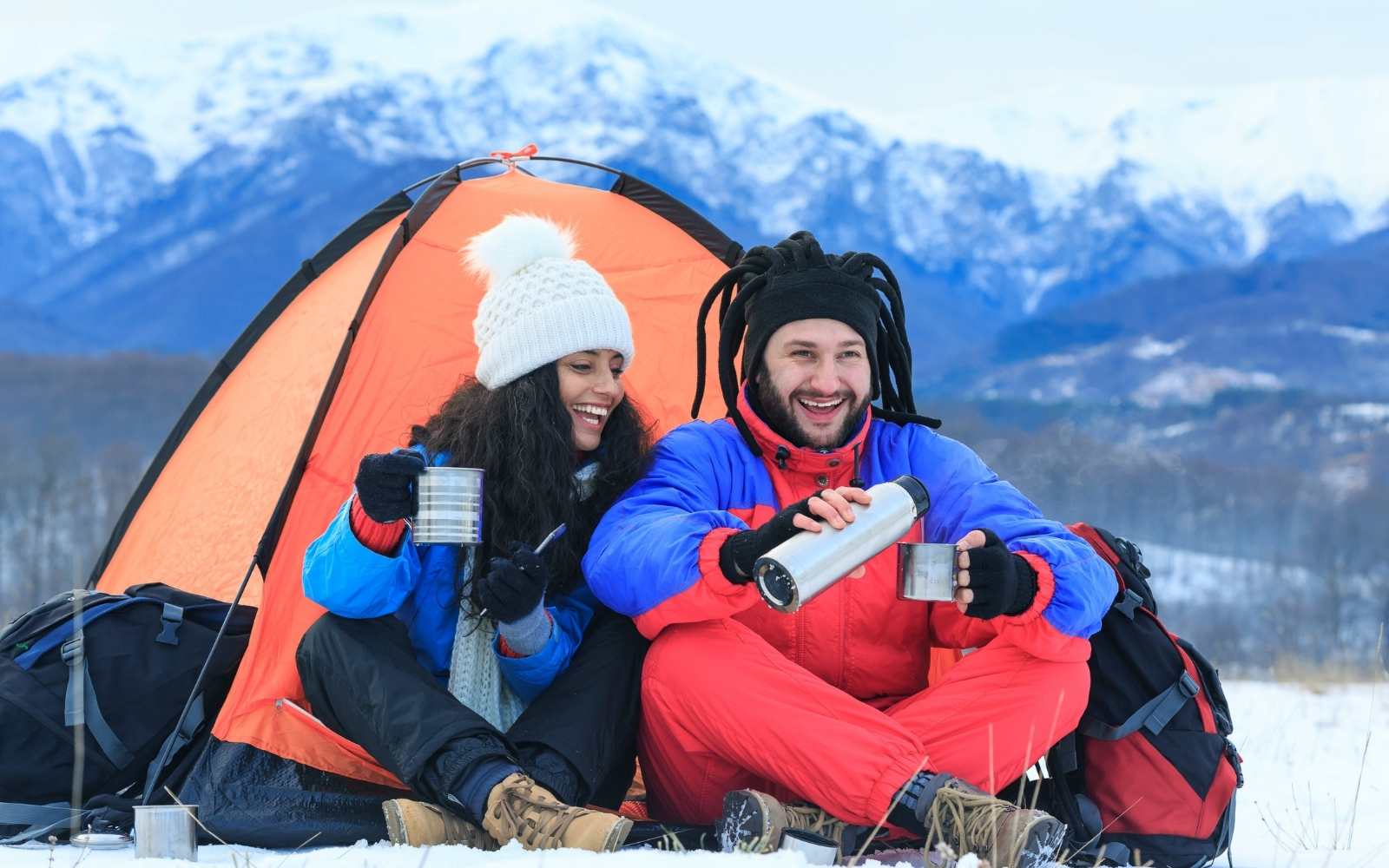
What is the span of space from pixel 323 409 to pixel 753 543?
6.28 ft

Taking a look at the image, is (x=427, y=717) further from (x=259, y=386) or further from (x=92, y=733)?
(x=259, y=386)

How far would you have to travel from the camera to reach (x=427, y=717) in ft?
10.5

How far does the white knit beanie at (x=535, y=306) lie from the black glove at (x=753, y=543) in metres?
1.04

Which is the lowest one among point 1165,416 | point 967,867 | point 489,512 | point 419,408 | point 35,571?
point 35,571

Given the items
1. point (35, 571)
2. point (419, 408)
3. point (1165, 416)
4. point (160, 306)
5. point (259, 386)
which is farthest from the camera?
point (160, 306)

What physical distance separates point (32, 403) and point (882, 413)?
10233 centimetres

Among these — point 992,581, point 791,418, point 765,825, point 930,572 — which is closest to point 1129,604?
point 992,581

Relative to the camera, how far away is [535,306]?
13.2 feet

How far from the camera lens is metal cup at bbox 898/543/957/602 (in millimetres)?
3168

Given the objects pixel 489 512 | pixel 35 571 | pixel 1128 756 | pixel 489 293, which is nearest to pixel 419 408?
pixel 489 293

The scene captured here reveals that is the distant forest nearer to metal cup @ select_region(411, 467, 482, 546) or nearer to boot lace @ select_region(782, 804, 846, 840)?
boot lace @ select_region(782, 804, 846, 840)

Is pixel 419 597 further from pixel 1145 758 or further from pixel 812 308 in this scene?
pixel 1145 758

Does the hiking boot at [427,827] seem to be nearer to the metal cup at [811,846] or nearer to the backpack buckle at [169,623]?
the metal cup at [811,846]

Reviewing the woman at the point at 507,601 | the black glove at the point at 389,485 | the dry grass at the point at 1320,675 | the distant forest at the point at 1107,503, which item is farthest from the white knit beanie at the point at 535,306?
the distant forest at the point at 1107,503
